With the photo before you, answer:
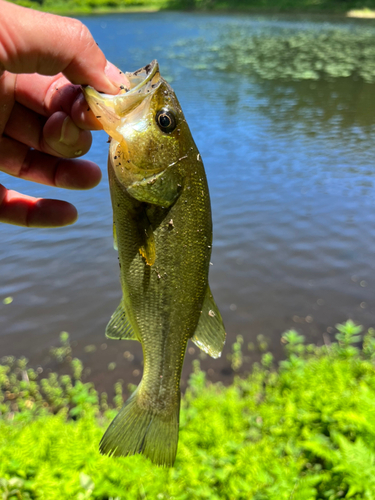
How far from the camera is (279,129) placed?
1423cm

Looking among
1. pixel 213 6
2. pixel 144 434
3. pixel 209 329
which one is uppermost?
pixel 209 329

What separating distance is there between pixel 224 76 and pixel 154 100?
2179 cm

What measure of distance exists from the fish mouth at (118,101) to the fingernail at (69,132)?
0.36 m

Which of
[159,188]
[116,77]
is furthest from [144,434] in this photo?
[116,77]

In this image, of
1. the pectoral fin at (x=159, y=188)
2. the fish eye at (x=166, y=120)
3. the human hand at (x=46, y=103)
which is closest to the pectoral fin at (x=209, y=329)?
the pectoral fin at (x=159, y=188)

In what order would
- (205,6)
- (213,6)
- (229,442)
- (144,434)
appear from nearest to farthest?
1. (144,434)
2. (229,442)
3. (213,6)
4. (205,6)

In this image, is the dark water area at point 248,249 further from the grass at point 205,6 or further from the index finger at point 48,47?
the grass at point 205,6

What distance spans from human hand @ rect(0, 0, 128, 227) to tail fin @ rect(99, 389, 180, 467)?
165 centimetres

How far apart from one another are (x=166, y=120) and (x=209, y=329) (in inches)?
47.1

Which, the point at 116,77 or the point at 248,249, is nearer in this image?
the point at 116,77

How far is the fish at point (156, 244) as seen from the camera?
196 centimetres

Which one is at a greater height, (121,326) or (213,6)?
(121,326)

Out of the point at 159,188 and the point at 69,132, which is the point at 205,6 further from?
the point at 159,188

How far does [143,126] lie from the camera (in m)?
1.97
